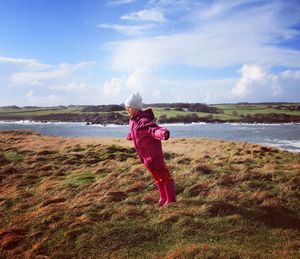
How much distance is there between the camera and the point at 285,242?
289 inches

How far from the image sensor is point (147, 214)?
29.1ft

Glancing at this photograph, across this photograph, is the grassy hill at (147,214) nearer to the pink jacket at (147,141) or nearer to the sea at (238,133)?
the pink jacket at (147,141)

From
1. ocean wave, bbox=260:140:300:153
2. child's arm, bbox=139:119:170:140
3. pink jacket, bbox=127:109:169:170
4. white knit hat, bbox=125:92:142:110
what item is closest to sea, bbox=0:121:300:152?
ocean wave, bbox=260:140:300:153

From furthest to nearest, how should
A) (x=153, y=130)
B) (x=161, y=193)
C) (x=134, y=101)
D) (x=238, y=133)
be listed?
(x=238, y=133) < (x=161, y=193) < (x=134, y=101) < (x=153, y=130)

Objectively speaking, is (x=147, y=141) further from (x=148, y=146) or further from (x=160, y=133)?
(x=160, y=133)

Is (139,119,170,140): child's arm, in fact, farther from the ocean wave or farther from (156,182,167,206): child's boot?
the ocean wave

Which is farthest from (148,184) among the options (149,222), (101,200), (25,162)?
(25,162)

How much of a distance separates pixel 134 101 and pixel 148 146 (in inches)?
46.5

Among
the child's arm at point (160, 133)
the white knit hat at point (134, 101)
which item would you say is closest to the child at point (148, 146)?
the white knit hat at point (134, 101)

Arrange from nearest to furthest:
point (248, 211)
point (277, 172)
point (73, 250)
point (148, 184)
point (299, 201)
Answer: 1. point (73, 250)
2. point (248, 211)
3. point (299, 201)
4. point (148, 184)
5. point (277, 172)

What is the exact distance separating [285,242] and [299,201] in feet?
8.84

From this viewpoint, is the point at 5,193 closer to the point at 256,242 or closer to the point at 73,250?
the point at 73,250

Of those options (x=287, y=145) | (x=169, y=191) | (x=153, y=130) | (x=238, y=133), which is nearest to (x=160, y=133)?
(x=153, y=130)

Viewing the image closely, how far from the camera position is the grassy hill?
7238 millimetres
